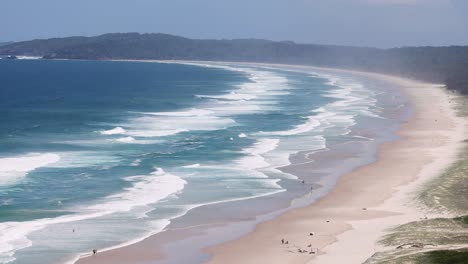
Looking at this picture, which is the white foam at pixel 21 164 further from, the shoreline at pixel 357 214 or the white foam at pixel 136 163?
the shoreline at pixel 357 214

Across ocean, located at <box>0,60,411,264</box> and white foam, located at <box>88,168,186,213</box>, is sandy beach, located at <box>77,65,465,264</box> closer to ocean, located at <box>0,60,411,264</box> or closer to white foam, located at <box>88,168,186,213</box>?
ocean, located at <box>0,60,411,264</box>

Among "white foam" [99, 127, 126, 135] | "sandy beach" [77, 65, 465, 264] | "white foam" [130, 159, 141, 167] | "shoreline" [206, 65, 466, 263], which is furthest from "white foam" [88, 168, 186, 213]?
"white foam" [99, 127, 126, 135]

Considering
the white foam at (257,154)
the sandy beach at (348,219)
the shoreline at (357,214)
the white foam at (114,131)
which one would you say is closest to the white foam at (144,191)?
the white foam at (257,154)

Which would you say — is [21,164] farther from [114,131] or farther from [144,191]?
[114,131]

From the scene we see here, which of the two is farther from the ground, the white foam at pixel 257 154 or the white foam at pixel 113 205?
the white foam at pixel 113 205

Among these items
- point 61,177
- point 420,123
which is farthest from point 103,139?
point 420,123

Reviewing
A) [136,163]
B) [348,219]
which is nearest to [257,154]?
[136,163]
